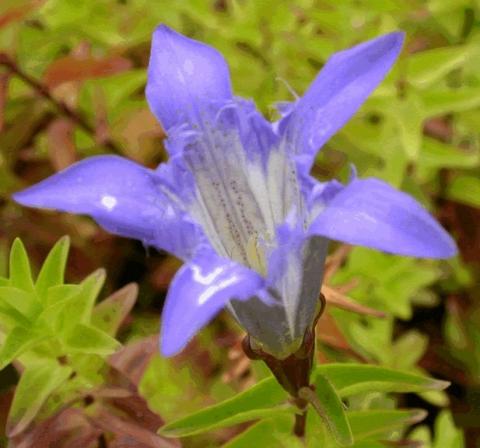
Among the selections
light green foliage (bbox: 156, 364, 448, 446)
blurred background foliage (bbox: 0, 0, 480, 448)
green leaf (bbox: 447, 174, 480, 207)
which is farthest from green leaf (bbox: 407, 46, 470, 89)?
light green foliage (bbox: 156, 364, 448, 446)

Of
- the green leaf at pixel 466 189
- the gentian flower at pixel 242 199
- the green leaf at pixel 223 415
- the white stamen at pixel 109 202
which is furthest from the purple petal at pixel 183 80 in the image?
the green leaf at pixel 466 189

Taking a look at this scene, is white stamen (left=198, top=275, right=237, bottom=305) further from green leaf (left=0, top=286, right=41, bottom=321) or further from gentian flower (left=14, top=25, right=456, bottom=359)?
green leaf (left=0, top=286, right=41, bottom=321)

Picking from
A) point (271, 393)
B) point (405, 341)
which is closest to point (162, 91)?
point (271, 393)

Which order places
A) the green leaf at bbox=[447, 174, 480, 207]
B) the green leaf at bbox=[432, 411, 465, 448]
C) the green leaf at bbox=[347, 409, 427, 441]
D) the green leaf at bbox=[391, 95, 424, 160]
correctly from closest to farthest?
the green leaf at bbox=[347, 409, 427, 441], the green leaf at bbox=[432, 411, 465, 448], the green leaf at bbox=[391, 95, 424, 160], the green leaf at bbox=[447, 174, 480, 207]

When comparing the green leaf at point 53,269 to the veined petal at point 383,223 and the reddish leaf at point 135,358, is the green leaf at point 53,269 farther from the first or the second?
the veined petal at point 383,223

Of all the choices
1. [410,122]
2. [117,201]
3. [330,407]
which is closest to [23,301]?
[117,201]

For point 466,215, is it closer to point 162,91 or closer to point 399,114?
point 399,114
